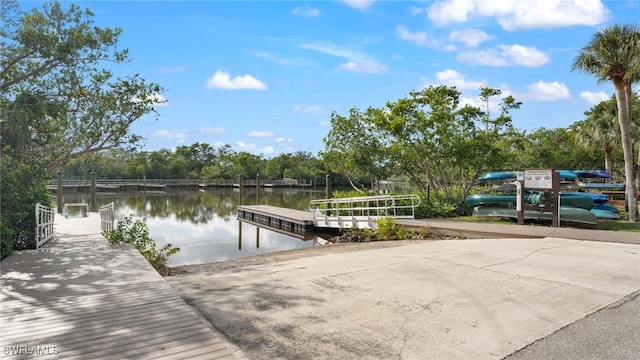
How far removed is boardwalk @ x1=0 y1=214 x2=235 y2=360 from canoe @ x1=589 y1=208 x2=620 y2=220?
1330cm

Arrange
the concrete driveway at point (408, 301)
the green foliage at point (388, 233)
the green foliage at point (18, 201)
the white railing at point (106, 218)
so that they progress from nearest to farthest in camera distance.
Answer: the concrete driveway at point (408, 301)
the green foliage at point (18, 201)
the white railing at point (106, 218)
the green foliage at point (388, 233)

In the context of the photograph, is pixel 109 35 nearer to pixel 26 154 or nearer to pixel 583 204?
pixel 26 154

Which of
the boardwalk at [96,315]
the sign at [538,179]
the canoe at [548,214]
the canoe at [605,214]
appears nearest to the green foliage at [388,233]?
the sign at [538,179]

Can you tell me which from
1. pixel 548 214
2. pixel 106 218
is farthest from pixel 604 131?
pixel 106 218

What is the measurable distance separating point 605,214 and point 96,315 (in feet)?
47.1

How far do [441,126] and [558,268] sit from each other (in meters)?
10.4

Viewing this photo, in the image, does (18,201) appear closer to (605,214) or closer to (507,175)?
(507,175)

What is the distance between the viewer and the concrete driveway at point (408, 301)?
11.9ft

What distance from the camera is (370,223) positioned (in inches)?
542

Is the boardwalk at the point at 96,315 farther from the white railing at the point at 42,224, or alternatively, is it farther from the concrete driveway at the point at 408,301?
the white railing at the point at 42,224

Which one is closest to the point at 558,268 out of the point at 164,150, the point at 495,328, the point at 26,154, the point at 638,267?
the point at 638,267

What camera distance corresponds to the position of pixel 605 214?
13.1m

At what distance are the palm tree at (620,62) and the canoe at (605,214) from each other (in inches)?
29.6

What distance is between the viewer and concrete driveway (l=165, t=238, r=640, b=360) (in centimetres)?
364
